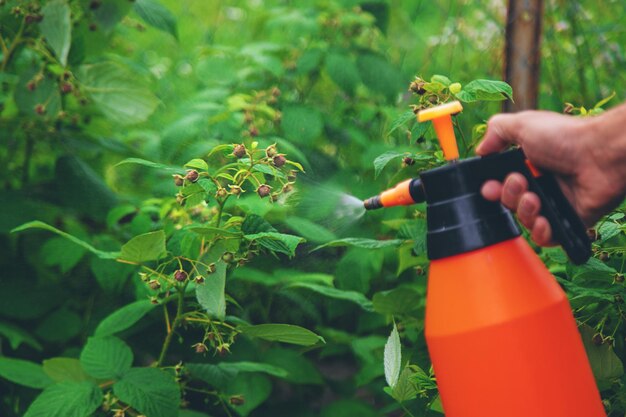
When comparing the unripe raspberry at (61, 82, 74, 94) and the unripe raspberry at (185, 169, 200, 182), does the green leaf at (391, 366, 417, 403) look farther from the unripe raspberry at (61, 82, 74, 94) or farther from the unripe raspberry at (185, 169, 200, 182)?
the unripe raspberry at (61, 82, 74, 94)

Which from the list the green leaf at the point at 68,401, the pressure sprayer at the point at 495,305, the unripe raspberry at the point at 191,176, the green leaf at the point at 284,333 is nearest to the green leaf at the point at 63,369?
the green leaf at the point at 68,401

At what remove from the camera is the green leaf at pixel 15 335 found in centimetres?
161

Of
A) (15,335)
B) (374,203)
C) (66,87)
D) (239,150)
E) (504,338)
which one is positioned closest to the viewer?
(504,338)

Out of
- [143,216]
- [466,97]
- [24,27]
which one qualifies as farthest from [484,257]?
[24,27]

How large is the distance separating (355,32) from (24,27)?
920 mm

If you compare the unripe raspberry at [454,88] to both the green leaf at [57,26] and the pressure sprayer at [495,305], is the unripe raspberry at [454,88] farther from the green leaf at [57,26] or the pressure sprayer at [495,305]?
the green leaf at [57,26]

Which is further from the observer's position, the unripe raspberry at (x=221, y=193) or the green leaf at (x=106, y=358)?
the green leaf at (x=106, y=358)

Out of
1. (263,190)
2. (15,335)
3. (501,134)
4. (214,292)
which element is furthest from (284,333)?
(15,335)

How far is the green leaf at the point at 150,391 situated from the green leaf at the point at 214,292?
17cm

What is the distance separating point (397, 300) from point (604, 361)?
356mm

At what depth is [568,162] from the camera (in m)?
1.04

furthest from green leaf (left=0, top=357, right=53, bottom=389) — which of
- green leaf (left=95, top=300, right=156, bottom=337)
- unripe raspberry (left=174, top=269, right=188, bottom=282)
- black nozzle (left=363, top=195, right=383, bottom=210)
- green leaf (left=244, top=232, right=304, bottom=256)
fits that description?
black nozzle (left=363, top=195, right=383, bottom=210)

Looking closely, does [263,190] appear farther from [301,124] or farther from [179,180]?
[301,124]

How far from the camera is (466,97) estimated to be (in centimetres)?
127
